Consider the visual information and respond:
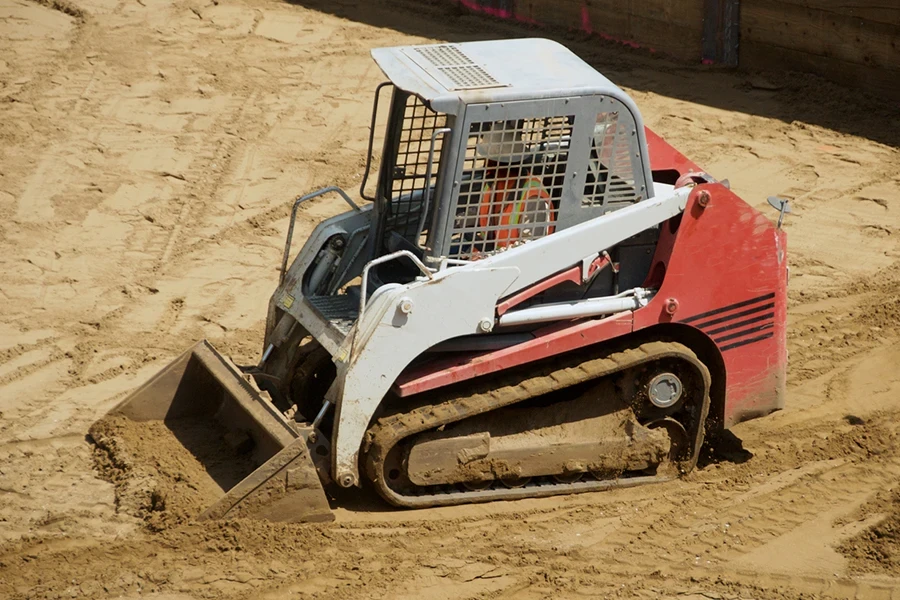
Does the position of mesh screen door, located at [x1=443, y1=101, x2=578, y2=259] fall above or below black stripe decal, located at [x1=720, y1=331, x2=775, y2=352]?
above

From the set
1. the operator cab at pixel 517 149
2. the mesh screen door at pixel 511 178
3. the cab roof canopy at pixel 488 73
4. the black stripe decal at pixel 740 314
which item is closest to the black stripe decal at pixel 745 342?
the black stripe decal at pixel 740 314

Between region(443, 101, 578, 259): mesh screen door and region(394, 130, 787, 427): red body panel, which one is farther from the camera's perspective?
region(394, 130, 787, 427): red body panel

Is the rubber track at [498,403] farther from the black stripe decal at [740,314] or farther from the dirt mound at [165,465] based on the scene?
the dirt mound at [165,465]

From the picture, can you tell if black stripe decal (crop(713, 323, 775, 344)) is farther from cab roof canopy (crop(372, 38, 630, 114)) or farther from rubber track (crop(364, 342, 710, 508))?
cab roof canopy (crop(372, 38, 630, 114))

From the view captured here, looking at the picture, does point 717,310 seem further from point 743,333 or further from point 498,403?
point 498,403

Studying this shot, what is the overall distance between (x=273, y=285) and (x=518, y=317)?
3.01m

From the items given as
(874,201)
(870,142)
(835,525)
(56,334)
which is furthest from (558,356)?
(870,142)

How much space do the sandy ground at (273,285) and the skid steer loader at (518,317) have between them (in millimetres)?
246

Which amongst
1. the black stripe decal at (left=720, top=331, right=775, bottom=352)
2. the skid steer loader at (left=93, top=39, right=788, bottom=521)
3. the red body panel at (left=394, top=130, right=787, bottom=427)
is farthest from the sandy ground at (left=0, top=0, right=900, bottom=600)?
the black stripe decal at (left=720, top=331, right=775, bottom=352)

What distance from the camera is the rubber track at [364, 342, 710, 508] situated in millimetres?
5559

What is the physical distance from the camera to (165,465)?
6.00 meters

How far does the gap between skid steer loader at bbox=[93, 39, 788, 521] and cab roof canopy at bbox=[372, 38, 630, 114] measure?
0.01 meters

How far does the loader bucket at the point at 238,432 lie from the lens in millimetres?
5445

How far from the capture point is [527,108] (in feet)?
18.1
